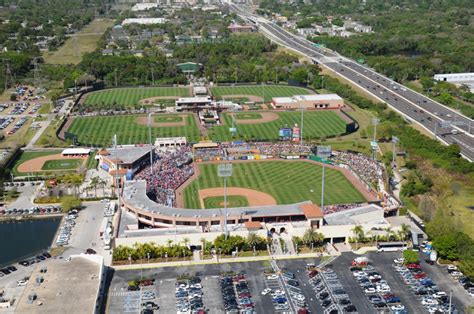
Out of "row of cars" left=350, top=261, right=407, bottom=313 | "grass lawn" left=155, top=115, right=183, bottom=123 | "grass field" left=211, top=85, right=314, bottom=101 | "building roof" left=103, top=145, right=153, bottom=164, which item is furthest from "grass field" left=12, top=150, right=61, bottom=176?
"row of cars" left=350, top=261, right=407, bottom=313

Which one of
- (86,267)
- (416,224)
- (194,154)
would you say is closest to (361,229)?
(416,224)

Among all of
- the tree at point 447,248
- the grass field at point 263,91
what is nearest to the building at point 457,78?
the grass field at point 263,91

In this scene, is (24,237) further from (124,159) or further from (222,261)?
(222,261)

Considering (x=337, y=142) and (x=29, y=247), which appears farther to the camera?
(x=337, y=142)

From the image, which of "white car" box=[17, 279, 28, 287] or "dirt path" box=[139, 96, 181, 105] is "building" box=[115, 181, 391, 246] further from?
"dirt path" box=[139, 96, 181, 105]

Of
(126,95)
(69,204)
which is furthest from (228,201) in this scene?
(126,95)

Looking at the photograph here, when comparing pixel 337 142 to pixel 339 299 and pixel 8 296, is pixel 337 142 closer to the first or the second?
pixel 339 299

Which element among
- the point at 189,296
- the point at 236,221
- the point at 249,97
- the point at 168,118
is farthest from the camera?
the point at 249,97
